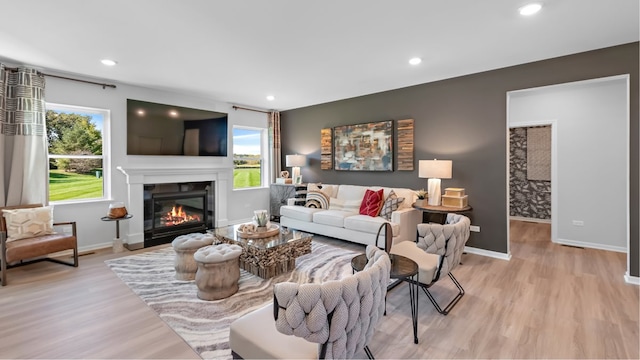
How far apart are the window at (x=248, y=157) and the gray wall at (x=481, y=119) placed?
8.15 ft

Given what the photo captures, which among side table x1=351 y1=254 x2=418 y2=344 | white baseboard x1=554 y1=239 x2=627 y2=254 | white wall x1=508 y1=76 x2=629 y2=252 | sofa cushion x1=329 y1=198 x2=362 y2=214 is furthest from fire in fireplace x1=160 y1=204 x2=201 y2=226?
white baseboard x1=554 y1=239 x2=627 y2=254

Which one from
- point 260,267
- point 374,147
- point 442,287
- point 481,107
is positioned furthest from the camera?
point 374,147

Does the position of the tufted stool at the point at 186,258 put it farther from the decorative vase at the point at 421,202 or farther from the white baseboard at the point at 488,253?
the white baseboard at the point at 488,253

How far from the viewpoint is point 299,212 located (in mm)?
5207

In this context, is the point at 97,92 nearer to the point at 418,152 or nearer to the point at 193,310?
the point at 193,310

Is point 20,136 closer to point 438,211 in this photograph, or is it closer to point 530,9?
point 438,211

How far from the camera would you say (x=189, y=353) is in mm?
2035

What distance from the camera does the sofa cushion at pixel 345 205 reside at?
16.5ft

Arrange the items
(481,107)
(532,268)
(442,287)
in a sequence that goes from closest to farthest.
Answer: (442,287)
(532,268)
(481,107)

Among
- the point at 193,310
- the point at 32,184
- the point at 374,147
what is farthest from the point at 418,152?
the point at 32,184

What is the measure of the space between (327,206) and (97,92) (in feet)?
13.3

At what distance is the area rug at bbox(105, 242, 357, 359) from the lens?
7.41ft

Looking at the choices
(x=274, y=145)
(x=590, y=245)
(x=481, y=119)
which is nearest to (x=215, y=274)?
(x=481, y=119)

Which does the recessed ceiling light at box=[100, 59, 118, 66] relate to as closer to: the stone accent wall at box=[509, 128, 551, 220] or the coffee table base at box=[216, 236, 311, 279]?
the coffee table base at box=[216, 236, 311, 279]
